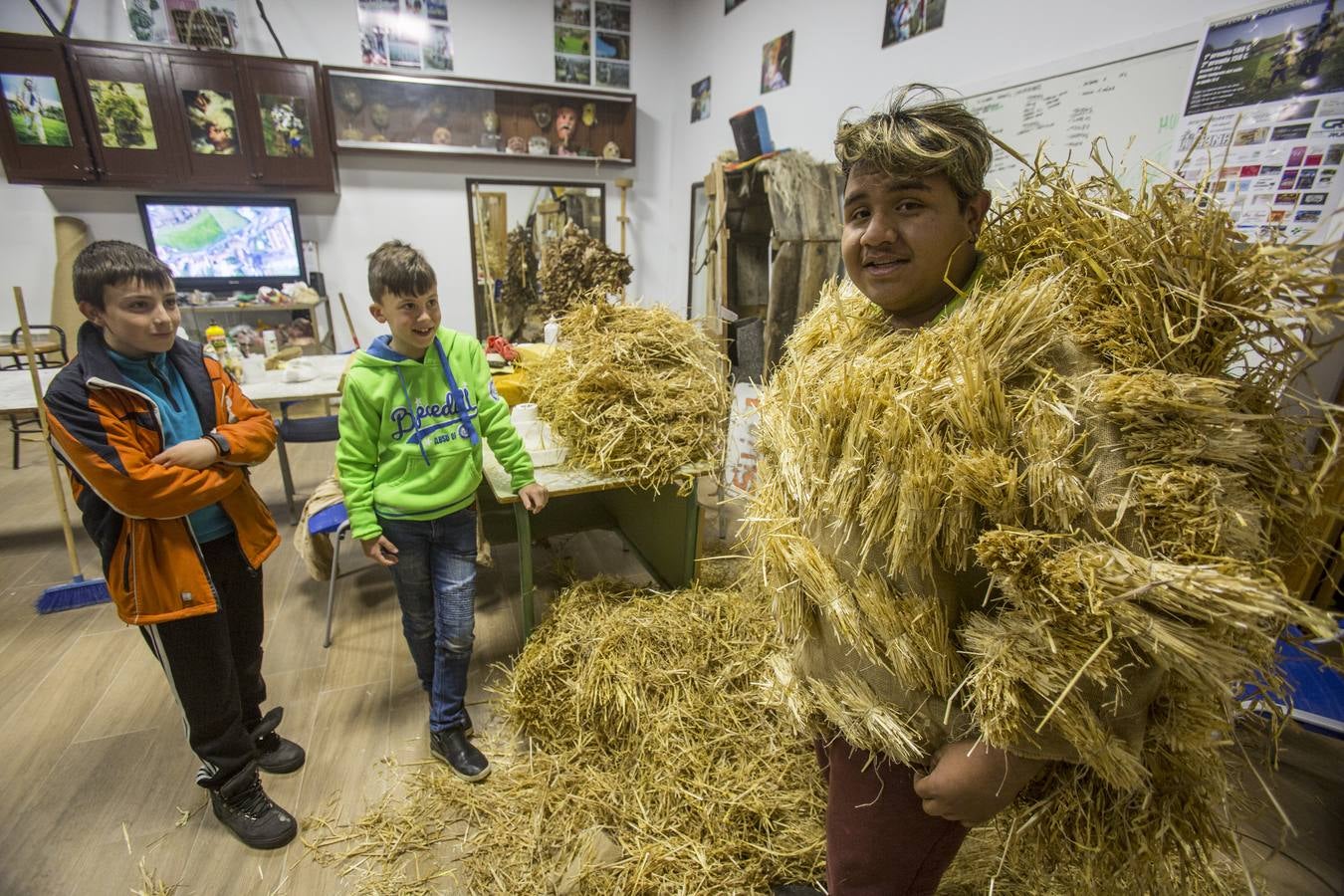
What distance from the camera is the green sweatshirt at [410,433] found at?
1.70m

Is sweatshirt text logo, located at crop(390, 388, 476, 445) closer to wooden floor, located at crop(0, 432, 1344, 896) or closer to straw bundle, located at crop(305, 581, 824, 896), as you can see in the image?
straw bundle, located at crop(305, 581, 824, 896)

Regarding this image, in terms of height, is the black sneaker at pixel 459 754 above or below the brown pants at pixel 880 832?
below

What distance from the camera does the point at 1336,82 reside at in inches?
62.6

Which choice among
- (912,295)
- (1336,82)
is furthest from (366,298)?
(1336,82)

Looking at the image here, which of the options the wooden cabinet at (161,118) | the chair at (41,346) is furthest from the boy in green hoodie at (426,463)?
the wooden cabinet at (161,118)

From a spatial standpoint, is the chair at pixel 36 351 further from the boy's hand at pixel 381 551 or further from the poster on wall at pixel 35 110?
the boy's hand at pixel 381 551

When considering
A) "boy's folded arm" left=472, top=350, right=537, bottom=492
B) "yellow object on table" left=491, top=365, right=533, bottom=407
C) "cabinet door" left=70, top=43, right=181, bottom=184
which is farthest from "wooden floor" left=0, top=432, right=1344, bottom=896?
"cabinet door" left=70, top=43, right=181, bottom=184

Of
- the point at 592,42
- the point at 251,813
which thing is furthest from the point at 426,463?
the point at 592,42

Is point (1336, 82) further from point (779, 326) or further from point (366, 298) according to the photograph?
point (366, 298)

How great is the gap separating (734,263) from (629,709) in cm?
256

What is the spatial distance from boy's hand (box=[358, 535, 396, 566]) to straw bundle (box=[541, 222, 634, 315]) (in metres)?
1.85

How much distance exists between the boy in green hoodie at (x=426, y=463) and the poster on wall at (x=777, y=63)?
3.48 m

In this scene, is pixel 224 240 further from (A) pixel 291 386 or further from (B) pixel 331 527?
(B) pixel 331 527

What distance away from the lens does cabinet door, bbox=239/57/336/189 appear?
4980 mm
